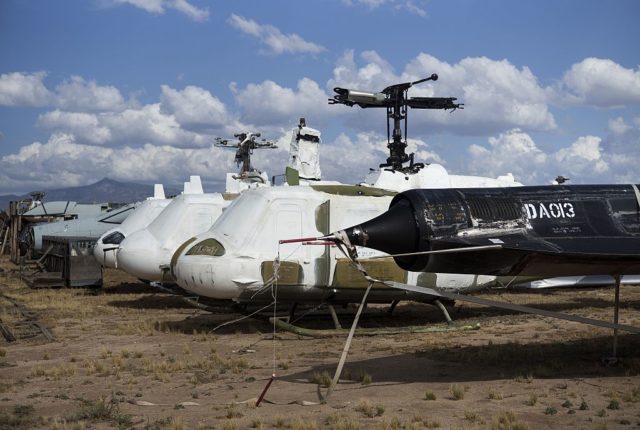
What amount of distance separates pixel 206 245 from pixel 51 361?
127 inches

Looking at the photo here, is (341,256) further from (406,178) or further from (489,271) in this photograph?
(406,178)

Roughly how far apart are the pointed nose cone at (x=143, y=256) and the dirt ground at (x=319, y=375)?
1.55 metres

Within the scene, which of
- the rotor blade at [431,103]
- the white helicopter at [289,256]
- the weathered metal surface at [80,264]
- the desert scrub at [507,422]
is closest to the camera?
the desert scrub at [507,422]

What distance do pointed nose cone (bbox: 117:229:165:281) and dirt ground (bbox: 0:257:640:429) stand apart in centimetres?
155

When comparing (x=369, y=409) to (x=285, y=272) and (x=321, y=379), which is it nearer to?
(x=321, y=379)

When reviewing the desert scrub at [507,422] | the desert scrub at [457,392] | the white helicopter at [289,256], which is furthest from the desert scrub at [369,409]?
the white helicopter at [289,256]

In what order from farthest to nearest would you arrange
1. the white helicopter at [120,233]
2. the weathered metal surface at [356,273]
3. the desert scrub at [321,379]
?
1. the white helicopter at [120,233]
2. the weathered metal surface at [356,273]
3. the desert scrub at [321,379]

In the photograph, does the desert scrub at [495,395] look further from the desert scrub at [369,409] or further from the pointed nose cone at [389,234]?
the pointed nose cone at [389,234]

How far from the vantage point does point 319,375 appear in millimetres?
8648

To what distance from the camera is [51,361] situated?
34.4 ft

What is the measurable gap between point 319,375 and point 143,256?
8872mm

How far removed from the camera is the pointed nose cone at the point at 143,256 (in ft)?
53.5

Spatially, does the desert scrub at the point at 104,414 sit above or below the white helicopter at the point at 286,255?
below

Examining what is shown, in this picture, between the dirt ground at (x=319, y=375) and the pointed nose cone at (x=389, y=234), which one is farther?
the pointed nose cone at (x=389, y=234)
